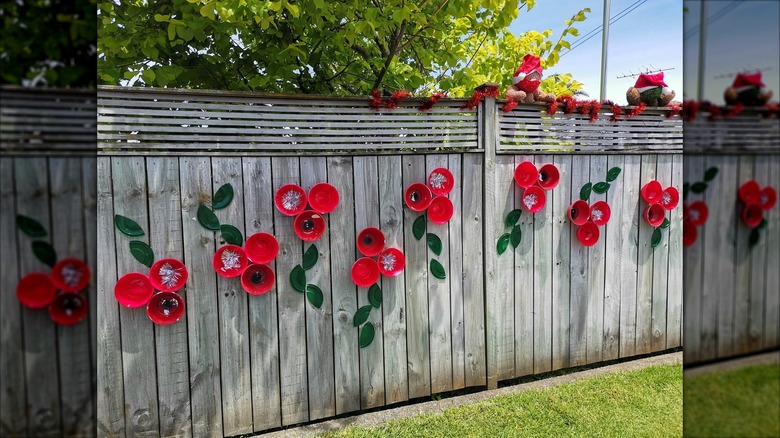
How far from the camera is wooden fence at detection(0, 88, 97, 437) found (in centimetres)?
33

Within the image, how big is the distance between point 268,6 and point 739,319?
90.7 inches

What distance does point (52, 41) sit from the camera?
1.21 ft

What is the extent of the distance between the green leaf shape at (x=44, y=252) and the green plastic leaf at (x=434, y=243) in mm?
2358

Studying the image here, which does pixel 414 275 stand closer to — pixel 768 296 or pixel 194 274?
pixel 194 274

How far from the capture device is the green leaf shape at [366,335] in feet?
8.42

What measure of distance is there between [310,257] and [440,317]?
2.95 feet

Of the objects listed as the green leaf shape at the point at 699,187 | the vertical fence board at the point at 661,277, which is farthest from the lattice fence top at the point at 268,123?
the green leaf shape at the point at 699,187

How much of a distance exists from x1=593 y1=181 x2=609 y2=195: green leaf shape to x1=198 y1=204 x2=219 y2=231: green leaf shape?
2451mm

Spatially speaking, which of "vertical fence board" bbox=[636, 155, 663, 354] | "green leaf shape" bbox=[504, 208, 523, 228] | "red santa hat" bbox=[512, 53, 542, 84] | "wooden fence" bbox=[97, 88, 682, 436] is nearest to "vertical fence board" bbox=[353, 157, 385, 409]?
"wooden fence" bbox=[97, 88, 682, 436]

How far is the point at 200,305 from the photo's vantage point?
2266 millimetres

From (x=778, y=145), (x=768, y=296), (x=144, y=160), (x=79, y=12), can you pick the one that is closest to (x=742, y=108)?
(x=778, y=145)

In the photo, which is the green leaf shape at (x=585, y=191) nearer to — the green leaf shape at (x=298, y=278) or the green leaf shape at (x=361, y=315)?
the green leaf shape at (x=361, y=315)

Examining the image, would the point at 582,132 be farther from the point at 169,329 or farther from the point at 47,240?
the point at 47,240

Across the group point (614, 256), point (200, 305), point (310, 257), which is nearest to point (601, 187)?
point (614, 256)
